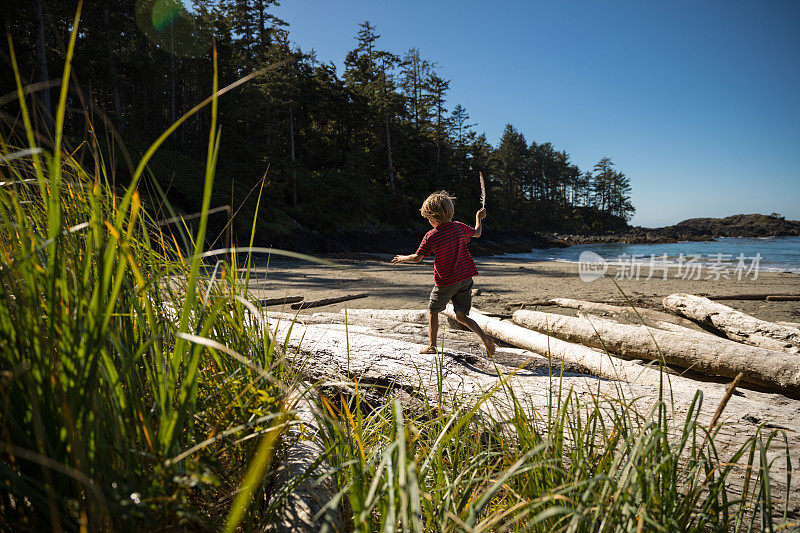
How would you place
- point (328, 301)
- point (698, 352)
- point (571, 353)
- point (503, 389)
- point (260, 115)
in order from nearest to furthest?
point (503, 389) < point (698, 352) < point (571, 353) < point (328, 301) < point (260, 115)

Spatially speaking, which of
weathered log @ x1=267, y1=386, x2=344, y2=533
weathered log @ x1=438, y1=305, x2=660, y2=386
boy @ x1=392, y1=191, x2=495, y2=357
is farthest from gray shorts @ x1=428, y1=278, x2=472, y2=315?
weathered log @ x1=267, y1=386, x2=344, y2=533

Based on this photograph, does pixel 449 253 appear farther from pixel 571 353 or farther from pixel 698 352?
pixel 698 352

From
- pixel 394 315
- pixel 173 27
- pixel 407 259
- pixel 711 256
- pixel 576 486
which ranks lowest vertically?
pixel 394 315

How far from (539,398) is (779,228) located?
7852 centimetres

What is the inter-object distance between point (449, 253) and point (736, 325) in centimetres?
322

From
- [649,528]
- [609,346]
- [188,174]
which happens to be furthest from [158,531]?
[188,174]

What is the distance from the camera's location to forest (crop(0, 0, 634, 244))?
19.6 metres

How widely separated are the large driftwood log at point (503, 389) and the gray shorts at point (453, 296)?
75cm

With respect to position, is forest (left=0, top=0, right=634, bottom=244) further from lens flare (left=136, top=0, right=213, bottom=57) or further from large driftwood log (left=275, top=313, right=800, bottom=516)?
large driftwood log (left=275, top=313, right=800, bottom=516)

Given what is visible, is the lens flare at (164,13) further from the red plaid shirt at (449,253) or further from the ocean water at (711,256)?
the red plaid shirt at (449,253)

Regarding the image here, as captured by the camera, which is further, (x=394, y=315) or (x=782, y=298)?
(x=782, y=298)

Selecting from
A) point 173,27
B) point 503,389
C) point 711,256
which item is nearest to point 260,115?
point 173,27

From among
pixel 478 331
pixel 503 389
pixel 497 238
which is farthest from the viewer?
pixel 497 238

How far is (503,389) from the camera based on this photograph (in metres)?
2.00
